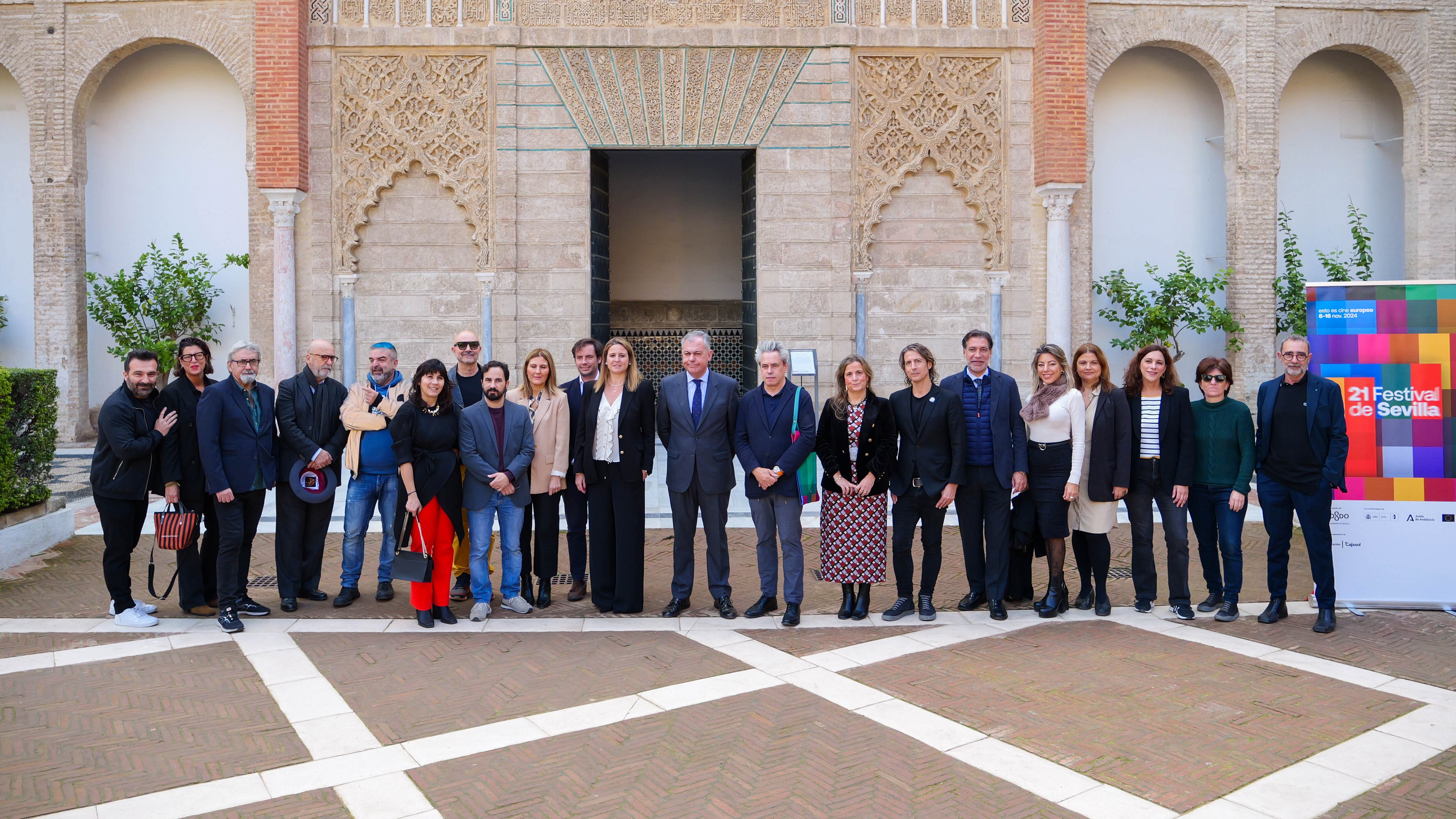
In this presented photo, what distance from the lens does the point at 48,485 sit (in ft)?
36.9

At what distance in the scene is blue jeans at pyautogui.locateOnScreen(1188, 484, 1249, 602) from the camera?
6.04m

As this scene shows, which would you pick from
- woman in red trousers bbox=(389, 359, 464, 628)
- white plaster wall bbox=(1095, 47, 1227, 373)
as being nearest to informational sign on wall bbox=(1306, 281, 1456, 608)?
woman in red trousers bbox=(389, 359, 464, 628)

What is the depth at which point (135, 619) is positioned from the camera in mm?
5949

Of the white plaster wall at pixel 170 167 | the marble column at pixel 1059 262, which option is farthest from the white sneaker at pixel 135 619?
the marble column at pixel 1059 262

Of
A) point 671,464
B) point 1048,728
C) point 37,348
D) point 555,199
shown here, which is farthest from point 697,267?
point 1048,728

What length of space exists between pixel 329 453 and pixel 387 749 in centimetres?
263

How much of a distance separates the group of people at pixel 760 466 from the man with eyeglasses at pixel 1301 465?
0.01m

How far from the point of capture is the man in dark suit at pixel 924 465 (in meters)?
5.95

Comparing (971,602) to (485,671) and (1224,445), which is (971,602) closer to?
(1224,445)

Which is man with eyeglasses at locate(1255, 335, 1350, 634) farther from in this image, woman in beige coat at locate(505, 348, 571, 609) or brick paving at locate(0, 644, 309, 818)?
brick paving at locate(0, 644, 309, 818)

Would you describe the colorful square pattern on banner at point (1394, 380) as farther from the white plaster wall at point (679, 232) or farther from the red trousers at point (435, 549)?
the white plaster wall at point (679, 232)

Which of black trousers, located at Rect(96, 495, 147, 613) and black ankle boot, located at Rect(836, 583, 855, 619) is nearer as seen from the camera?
black trousers, located at Rect(96, 495, 147, 613)

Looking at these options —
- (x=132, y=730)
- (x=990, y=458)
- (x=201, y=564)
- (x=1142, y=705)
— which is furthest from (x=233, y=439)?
(x=1142, y=705)

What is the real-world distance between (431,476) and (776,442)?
1.99 metres
